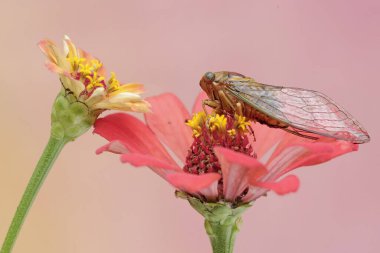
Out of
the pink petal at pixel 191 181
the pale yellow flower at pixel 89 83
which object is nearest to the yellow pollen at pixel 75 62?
the pale yellow flower at pixel 89 83

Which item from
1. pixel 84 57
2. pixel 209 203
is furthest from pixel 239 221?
pixel 84 57

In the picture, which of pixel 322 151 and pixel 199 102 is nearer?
pixel 322 151

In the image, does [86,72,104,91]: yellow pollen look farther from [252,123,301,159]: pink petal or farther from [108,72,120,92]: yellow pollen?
[252,123,301,159]: pink petal

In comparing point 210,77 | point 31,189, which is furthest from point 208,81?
point 31,189

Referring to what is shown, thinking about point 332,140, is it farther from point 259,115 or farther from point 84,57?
point 84,57

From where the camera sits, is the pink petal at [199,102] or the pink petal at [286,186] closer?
the pink petal at [286,186]

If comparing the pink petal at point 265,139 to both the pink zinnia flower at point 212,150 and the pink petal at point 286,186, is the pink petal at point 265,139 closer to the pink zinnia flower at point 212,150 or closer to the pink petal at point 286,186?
the pink zinnia flower at point 212,150

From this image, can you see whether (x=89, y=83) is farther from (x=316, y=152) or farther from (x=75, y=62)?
(x=316, y=152)
